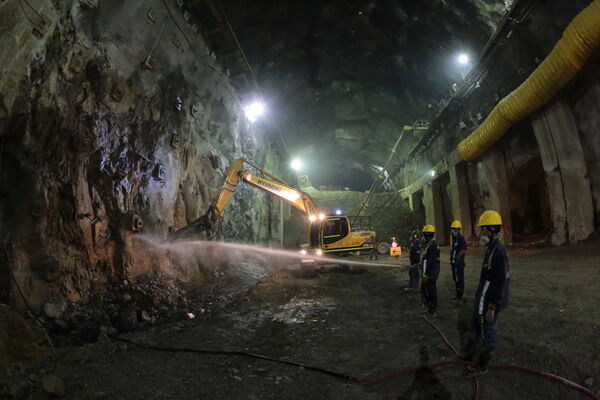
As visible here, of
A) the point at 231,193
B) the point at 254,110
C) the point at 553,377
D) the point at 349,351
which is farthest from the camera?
the point at 254,110

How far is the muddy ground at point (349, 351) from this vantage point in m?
3.07

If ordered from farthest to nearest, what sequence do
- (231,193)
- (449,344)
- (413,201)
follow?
(413,201) < (231,193) < (449,344)

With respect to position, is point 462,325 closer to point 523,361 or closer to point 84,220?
point 523,361

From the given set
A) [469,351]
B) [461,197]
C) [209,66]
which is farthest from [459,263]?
[209,66]

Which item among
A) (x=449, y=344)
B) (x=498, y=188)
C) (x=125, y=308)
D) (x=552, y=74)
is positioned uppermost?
(x=552, y=74)

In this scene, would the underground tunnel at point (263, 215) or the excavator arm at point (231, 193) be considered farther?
the excavator arm at point (231, 193)

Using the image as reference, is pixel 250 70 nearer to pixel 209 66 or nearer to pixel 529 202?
pixel 209 66

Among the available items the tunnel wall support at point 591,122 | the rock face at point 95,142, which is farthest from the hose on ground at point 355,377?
the tunnel wall support at point 591,122

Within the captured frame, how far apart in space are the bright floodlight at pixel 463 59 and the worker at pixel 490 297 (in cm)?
1131

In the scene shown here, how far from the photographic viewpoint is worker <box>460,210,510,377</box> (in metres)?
3.18

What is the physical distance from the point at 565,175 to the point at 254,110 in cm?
1151

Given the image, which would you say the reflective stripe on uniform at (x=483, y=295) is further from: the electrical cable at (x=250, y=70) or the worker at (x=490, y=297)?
the electrical cable at (x=250, y=70)

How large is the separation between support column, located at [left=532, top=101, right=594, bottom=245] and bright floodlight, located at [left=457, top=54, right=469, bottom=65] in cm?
435

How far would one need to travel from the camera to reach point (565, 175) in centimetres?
856
